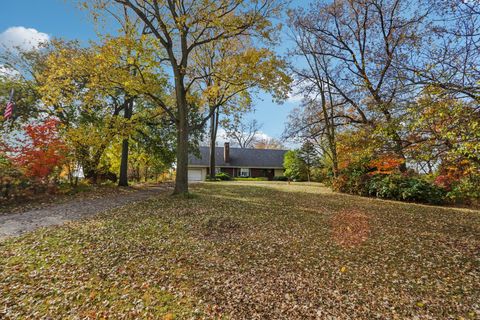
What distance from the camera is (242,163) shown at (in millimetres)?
33375

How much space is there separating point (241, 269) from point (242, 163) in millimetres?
29534

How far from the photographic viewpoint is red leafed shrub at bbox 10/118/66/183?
9453mm

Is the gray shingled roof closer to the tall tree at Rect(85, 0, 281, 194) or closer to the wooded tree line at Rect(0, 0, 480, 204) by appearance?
the wooded tree line at Rect(0, 0, 480, 204)

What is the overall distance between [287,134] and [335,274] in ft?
40.6

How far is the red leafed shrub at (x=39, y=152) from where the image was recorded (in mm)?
9453

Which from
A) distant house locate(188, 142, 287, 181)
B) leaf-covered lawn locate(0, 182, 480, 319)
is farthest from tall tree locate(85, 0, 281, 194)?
distant house locate(188, 142, 287, 181)

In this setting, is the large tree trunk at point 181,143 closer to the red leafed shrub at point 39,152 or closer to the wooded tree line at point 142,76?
the wooded tree line at point 142,76

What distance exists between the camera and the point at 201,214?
701 centimetres

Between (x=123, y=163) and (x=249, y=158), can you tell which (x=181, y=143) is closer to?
(x=123, y=163)

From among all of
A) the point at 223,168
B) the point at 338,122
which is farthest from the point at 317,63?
the point at 223,168

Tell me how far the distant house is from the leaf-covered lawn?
25360 mm

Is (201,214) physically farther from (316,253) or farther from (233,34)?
(233,34)

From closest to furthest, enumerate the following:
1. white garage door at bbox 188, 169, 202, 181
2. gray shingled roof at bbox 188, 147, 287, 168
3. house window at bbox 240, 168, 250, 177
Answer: white garage door at bbox 188, 169, 202, 181 → gray shingled roof at bbox 188, 147, 287, 168 → house window at bbox 240, 168, 250, 177

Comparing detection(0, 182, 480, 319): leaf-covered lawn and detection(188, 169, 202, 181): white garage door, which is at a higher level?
detection(188, 169, 202, 181): white garage door
